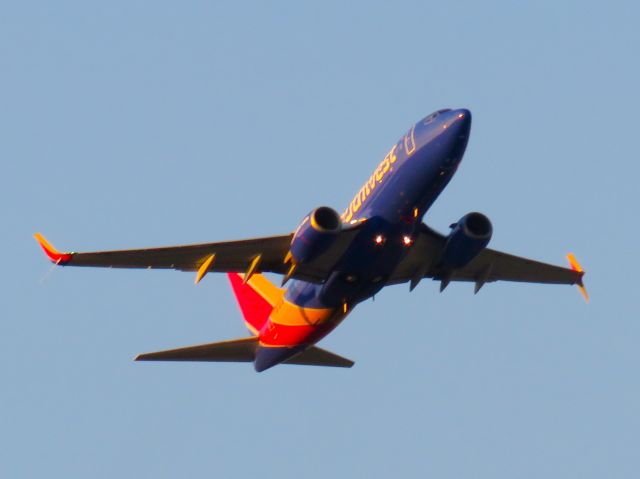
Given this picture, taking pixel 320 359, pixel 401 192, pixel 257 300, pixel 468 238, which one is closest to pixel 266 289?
pixel 257 300

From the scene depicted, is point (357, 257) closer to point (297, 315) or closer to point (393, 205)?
point (393, 205)

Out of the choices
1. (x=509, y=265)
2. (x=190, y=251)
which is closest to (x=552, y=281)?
(x=509, y=265)

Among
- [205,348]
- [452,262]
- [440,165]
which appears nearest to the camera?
[440,165]

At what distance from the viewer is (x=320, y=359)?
54281 mm

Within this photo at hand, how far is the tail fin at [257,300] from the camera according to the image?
5522 cm

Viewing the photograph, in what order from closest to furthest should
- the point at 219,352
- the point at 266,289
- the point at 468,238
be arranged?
the point at 468,238 → the point at 219,352 → the point at 266,289

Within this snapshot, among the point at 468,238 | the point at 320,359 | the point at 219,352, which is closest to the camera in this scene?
the point at 468,238

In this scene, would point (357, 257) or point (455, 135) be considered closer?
point (455, 135)

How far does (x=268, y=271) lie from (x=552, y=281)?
10.6 m

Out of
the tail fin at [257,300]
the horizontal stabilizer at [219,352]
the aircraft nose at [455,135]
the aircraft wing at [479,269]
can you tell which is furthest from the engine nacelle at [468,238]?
the horizontal stabilizer at [219,352]

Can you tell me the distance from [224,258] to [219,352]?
18.2ft

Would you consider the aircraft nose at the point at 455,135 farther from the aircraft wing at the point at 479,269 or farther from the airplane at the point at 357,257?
the aircraft wing at the point at 479,269

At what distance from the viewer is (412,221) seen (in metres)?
46.0

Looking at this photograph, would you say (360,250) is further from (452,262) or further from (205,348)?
(205,348)
